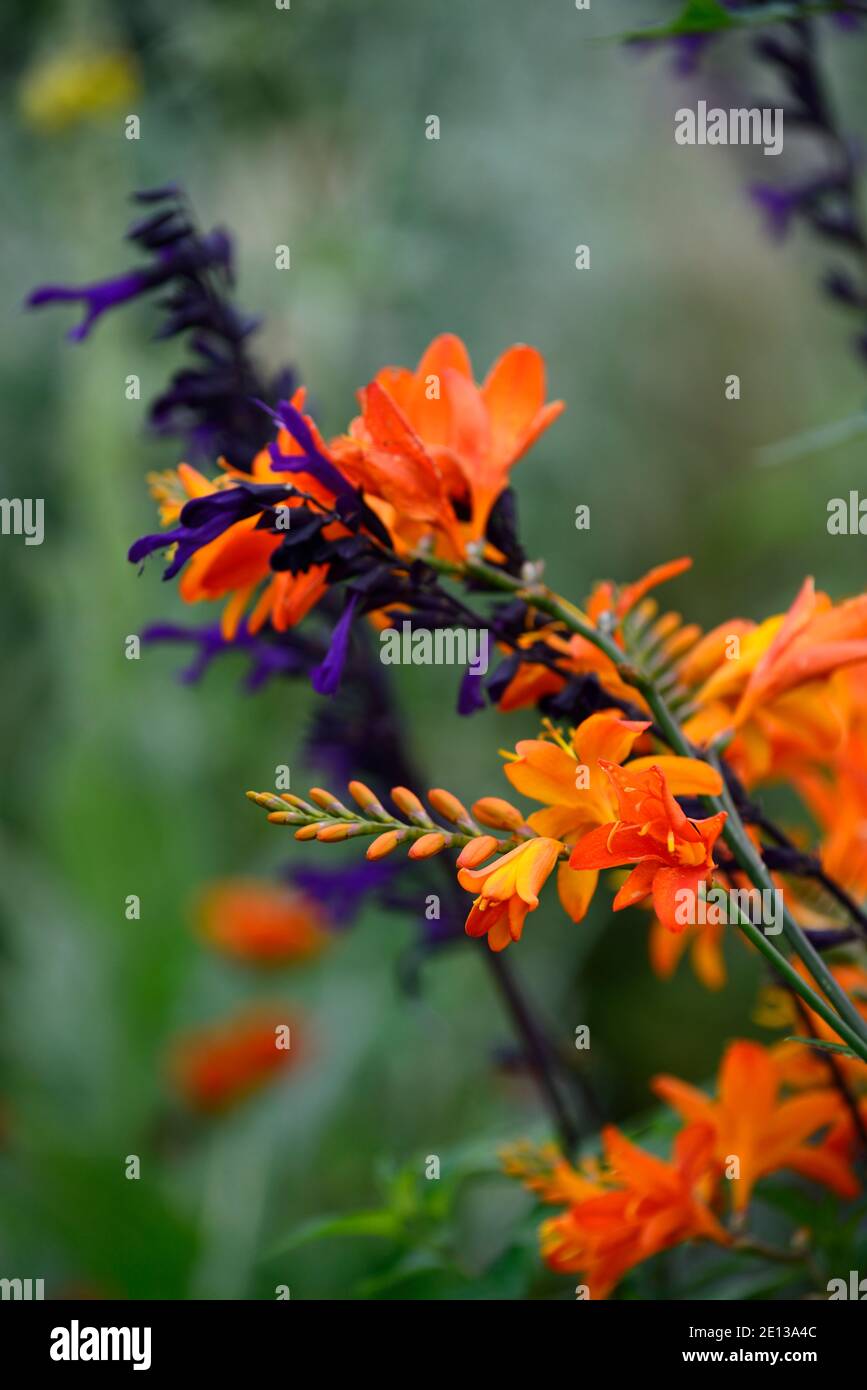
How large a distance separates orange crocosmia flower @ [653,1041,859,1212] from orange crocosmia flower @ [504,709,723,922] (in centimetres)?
17

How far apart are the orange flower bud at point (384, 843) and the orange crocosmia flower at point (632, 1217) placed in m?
0.21

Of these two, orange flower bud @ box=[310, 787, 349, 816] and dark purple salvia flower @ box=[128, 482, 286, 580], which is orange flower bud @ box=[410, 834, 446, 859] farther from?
dark purple salvia flower @ box=[128, 482, 286, 580]

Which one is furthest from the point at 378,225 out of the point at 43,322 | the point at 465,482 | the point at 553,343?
the point at 465,482

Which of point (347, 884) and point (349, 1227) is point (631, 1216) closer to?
point (349, 1227)

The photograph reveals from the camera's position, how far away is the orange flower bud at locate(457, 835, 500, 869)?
0.53m

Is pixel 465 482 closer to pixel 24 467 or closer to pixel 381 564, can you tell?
pixel 381 564

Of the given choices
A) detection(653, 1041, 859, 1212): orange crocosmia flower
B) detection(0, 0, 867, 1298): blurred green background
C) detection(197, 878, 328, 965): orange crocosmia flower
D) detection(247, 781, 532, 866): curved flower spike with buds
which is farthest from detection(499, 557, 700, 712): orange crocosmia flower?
detection(197, 878, 328, 965): orange crocosmia flower

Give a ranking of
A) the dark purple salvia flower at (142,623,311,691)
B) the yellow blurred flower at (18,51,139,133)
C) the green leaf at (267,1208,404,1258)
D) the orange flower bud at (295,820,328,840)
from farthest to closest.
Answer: the yellow blurred flower at (18,51,139,133) < the dark purple salvia flower at (142,623,311,691) < the green leaf at (267,1208,404,1258) < the orange flower bud at (295,820,328,840)

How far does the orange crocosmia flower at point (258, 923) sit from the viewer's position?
196 centimetres

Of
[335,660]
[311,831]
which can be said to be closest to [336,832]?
[311,831]

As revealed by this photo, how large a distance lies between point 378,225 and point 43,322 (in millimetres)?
917

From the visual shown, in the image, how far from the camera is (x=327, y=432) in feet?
8.63

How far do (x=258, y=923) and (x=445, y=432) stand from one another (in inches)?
55.2

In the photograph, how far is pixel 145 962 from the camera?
6.55 ft
